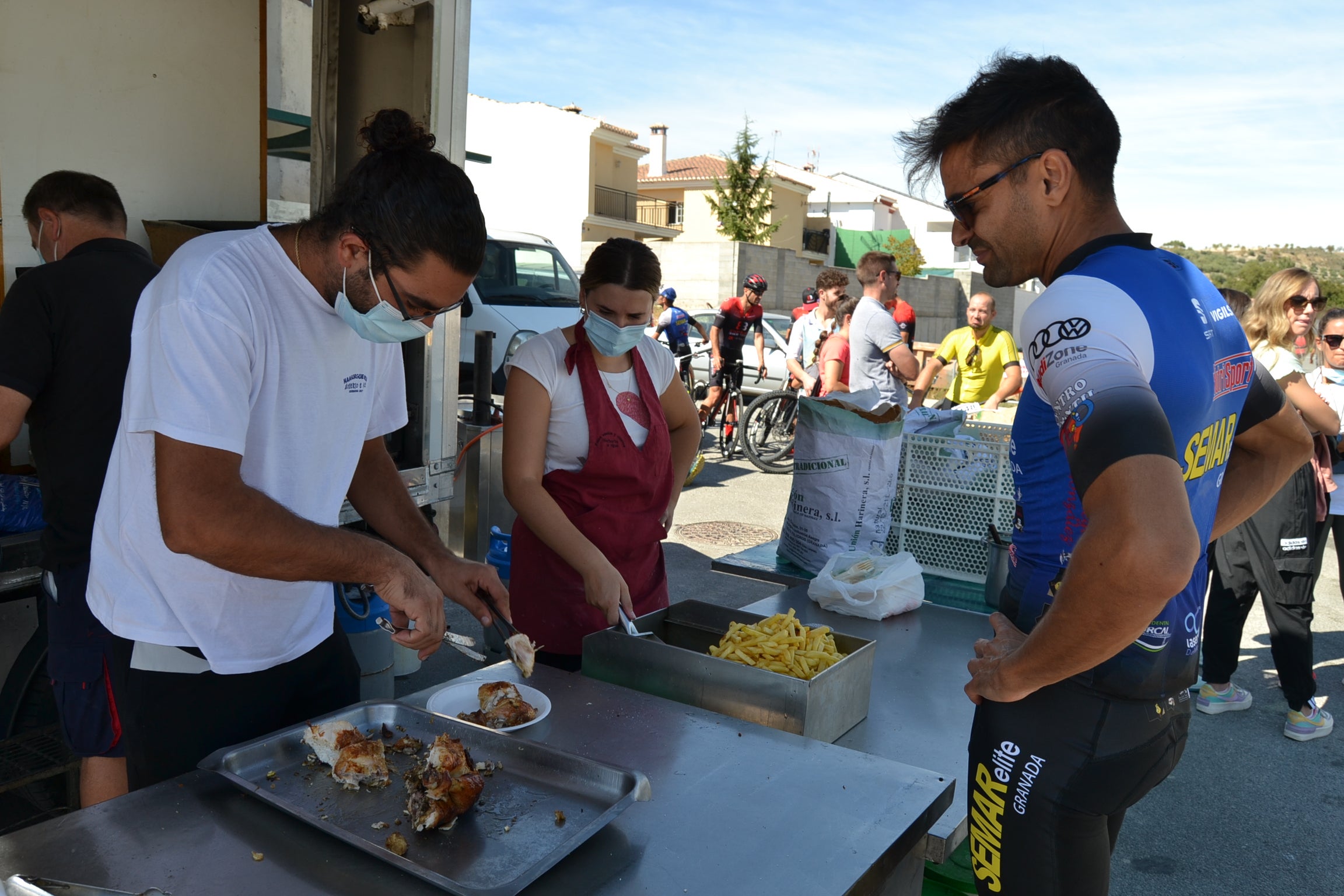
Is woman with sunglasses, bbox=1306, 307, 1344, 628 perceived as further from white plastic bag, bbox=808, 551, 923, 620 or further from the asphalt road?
white plastic bag, bbox=808, 551, 923, 620

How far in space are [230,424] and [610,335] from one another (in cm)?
133

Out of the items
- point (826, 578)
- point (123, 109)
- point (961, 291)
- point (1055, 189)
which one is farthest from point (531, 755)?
point (961, 291)

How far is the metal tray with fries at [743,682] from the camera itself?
1.85 metres

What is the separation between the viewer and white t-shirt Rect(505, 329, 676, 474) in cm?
265

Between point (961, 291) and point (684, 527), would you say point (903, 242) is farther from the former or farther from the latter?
point (684, 527)

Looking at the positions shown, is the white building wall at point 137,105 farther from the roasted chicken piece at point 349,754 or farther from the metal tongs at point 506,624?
the roasted chicken piece at point 349,754

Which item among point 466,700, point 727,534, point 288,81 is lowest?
point 727,534

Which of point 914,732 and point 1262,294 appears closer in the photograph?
point 914,732

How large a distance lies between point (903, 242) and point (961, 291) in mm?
5154

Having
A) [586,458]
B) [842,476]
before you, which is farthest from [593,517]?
[842,476]

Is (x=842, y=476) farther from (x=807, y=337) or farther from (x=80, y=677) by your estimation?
(x=807, y=337)

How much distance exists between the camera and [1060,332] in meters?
1.34

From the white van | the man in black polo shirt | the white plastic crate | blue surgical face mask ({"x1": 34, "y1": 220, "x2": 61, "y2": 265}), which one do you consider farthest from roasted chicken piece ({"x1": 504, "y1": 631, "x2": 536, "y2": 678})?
the white van

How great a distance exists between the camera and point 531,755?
1.56 metres
